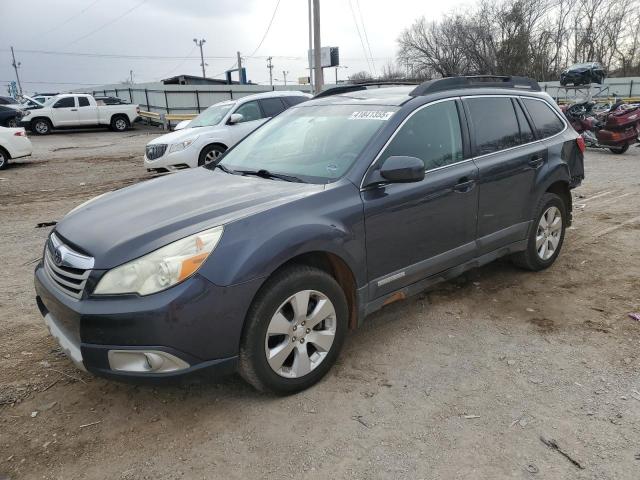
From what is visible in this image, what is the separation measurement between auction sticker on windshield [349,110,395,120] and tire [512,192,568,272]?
1.89 m

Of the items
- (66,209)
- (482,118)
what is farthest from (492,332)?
(66,209)

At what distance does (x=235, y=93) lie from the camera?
30.2 meters

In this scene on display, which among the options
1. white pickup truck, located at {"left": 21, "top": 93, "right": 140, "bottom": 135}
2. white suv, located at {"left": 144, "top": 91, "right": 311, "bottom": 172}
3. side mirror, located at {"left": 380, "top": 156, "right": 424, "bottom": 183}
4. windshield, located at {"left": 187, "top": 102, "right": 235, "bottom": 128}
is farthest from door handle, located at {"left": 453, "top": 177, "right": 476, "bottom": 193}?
white pickup truck, located at {"left": 21, "top": 93, "right": 140, "bottom": 135}

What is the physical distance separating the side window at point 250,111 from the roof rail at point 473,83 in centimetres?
723

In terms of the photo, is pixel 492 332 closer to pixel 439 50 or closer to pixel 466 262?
pixel 466 262

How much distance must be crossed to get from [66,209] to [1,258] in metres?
2.90

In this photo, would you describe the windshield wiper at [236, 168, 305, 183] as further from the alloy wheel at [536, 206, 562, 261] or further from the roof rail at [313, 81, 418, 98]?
the alloy wheel at [536, 206, 562, 261]

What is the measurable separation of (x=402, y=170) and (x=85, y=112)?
25.6 metres

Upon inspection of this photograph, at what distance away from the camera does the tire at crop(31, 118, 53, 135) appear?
24.4 m

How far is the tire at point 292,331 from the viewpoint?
2.73m

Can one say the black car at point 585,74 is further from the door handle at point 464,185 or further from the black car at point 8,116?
the black car at point 8,116

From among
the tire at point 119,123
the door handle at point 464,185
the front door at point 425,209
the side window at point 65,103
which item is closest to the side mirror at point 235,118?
the front door at point 425,209

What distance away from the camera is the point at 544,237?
15.8ft

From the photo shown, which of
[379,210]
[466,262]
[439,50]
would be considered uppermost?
[439,50]
